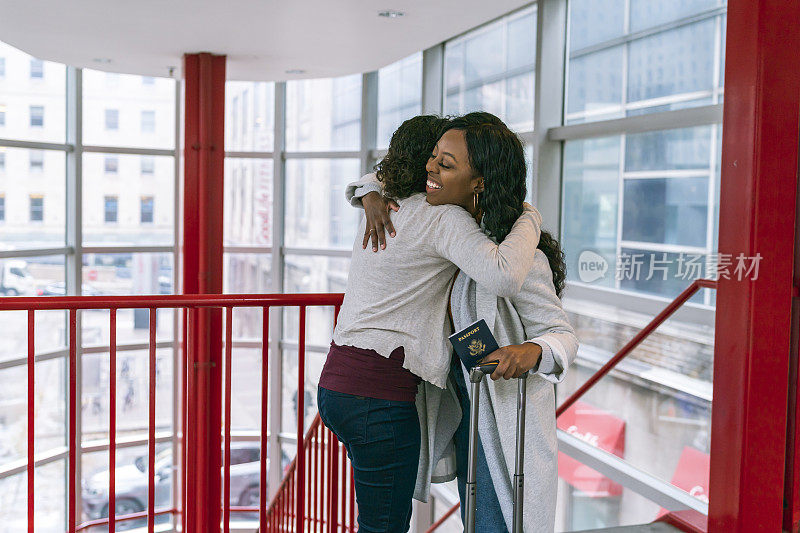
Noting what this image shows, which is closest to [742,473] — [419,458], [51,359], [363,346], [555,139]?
[419,458]

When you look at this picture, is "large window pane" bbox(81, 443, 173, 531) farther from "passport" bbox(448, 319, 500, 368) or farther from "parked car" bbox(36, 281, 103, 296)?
"passport" bbox(448, 319, 500, 368)

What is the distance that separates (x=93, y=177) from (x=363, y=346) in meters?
7.83

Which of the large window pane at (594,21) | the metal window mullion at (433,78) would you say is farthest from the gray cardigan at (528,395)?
the metal window mullion at (433,78)

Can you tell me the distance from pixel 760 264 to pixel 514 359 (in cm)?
117

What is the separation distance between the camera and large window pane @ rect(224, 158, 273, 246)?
9250 millimetres

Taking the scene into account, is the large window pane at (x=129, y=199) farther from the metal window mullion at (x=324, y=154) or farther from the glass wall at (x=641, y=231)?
the glass wall at (x=641, y=231)

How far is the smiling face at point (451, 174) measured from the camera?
5.70 ft

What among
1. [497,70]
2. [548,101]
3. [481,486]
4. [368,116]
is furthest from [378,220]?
[368,116]

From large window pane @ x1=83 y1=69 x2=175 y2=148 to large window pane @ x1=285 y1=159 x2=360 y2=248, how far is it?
1611mm

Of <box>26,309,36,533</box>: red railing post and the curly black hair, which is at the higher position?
the curly black hair

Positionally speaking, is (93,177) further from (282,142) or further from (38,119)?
(282,142)

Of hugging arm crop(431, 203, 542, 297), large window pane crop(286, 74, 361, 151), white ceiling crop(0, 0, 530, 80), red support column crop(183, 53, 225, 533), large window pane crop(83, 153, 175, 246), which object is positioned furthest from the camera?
large window pane crop(286, 74, 361, 151)

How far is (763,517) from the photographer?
8.07ft

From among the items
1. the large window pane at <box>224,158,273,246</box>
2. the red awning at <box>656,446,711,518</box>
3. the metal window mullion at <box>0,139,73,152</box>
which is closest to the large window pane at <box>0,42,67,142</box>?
the metal window mullion at <box>0,139,73,152</box>
